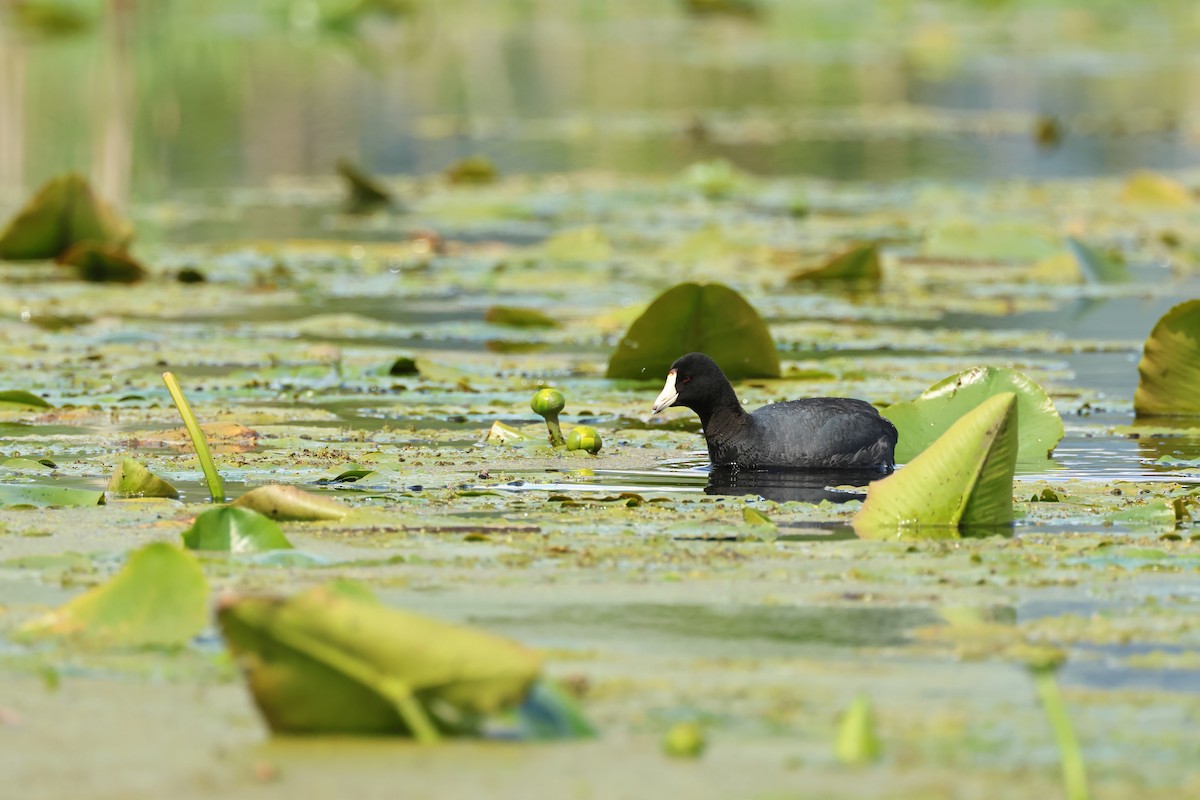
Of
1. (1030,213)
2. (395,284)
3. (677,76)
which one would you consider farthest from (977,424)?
(677,76)

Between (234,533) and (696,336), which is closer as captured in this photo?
(234,533)

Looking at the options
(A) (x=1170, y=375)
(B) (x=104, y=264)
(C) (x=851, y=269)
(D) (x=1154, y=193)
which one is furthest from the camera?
(D) (x=1154, y=193)

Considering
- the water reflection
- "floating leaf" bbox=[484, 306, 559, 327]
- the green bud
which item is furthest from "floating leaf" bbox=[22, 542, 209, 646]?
"floating leaf" bbox=[484, 306, 559, 327]

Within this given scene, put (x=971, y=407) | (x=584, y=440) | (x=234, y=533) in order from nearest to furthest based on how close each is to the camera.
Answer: (x=234, y=533), (x=584, y=440), (x=971, y=407)

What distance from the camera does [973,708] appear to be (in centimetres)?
338

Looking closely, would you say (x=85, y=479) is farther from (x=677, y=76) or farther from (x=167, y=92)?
(x=677, y=76)

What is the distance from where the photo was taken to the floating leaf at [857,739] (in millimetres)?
3070

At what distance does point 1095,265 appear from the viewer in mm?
10109

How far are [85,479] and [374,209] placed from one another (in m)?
8.61

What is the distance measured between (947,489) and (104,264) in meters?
6.37

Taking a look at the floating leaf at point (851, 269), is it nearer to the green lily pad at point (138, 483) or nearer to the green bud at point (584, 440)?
the green bud at point (584, 440)

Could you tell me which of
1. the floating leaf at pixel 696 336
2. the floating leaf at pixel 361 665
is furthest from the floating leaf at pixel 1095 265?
the floating leaf at pixel 361 665

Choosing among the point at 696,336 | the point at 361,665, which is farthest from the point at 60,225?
the point at 361,665

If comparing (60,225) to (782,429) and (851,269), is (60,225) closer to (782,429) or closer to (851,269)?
(851,269)
